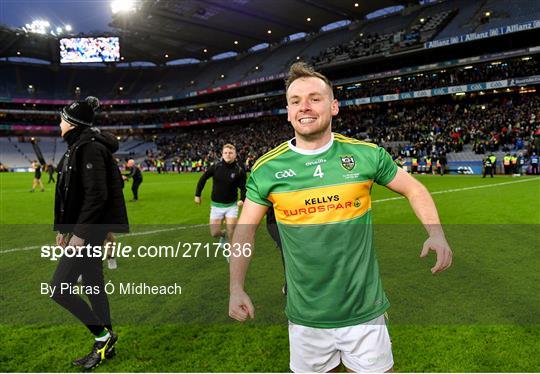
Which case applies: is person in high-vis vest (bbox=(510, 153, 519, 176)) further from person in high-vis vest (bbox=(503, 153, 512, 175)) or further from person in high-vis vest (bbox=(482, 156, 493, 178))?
person in high-vis vest (bbox=(482, 156, 493, 178))

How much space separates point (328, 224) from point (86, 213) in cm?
228

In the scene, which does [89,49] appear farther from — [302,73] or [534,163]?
[302,73]

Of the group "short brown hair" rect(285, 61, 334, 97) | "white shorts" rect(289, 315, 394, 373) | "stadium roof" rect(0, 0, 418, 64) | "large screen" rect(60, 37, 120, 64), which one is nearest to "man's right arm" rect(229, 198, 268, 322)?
"white shorts" rect(289, 315, 394, 373)

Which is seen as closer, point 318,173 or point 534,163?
point 318,173

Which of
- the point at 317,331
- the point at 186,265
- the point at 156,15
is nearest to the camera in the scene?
the point at 317,331

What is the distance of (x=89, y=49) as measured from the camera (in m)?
68.5

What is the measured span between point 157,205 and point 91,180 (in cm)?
1248

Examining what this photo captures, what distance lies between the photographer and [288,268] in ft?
7.87

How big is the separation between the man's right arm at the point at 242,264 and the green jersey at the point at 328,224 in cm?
11

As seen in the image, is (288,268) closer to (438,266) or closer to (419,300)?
(438,266)

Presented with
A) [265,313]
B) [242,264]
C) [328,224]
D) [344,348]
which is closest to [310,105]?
[328,224]

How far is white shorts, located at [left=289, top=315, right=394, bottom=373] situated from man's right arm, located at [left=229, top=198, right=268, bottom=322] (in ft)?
1.13

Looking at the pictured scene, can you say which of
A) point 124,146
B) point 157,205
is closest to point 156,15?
point 124,146

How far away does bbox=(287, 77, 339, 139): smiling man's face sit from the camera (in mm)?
2188
